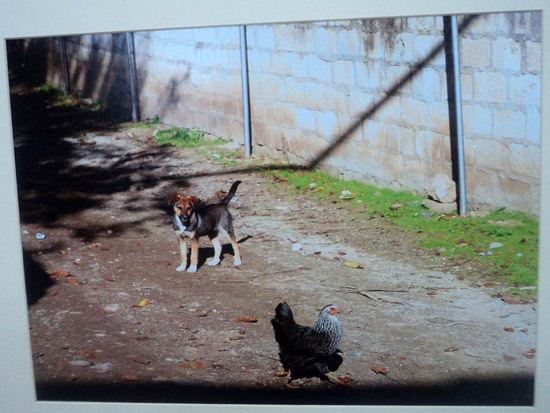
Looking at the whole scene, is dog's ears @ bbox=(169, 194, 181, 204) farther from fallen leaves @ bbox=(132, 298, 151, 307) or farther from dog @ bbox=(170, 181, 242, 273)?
fallen leaves @ bbox=(132, 298, 151, 307)

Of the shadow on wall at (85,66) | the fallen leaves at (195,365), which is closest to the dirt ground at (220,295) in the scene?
the fallen leaves at (195,365)

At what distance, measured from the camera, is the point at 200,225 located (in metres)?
3.14

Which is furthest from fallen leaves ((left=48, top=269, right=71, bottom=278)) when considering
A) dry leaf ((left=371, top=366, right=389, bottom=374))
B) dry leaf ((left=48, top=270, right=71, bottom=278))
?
dry leaf ((left=371, top=366, right=389, bottom=374))

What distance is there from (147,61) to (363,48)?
98 cm

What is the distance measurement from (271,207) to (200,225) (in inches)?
13.3

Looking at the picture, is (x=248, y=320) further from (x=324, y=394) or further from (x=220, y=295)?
(x=324, y=394)

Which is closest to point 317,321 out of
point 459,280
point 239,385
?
point 239,385

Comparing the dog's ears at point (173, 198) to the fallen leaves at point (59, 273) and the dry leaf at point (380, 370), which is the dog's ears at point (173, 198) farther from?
the dry leaf at point (380, 370)

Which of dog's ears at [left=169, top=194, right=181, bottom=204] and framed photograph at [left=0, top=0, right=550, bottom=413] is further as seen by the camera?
dog's ears at [left=169, top=194, right=181, bottom=204]

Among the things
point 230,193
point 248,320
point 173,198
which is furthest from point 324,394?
point 173,198

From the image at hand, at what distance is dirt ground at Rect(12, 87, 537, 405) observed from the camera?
A: 2.99 meters

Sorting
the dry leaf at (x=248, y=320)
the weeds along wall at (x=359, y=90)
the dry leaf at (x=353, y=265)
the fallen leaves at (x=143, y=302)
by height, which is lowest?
the dry leaf at (x=248, y=320)

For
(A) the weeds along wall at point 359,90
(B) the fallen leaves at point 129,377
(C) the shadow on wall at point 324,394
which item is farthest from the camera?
(B) the fallen leaves at point 129,377

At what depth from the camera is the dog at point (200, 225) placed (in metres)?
3.12
